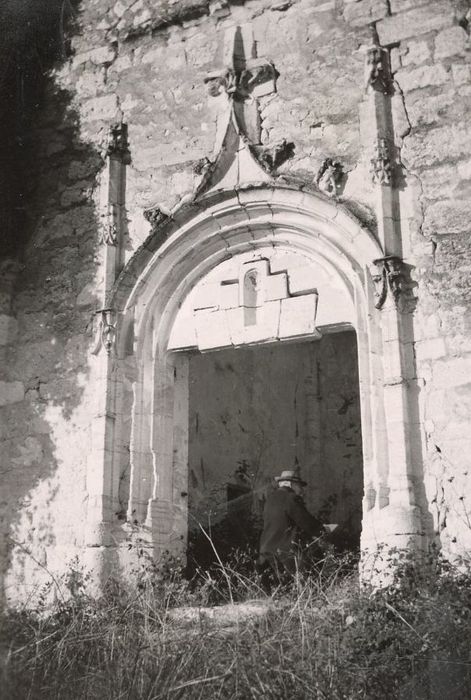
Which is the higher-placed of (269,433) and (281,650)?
(269,433)

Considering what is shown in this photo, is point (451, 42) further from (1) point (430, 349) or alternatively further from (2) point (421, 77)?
(1) point (430, 349)

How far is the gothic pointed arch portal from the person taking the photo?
682 centimetres

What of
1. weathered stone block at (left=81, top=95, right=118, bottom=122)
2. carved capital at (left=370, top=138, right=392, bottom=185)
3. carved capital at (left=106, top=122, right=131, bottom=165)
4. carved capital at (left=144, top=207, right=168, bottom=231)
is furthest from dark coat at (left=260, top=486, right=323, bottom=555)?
weathered stone block at (left=81, top=95, right=118, bottom=122)

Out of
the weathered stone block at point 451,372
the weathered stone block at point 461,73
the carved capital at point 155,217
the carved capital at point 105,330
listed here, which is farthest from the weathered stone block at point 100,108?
the weathered stone block at point 451,372

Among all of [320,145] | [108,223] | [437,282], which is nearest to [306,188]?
[320,145]

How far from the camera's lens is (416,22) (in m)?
7.59

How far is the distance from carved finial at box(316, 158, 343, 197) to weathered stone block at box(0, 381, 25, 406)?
3.33 meters

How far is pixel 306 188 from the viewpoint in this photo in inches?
298

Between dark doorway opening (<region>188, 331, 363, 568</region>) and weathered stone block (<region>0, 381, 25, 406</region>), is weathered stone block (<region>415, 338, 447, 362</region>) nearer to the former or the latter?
dark doorway opening (<region>188, 331, 363, 568</region>)

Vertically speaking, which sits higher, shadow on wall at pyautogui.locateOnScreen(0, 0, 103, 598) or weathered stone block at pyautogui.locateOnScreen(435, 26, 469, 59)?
weathered stone block at pyautogui.locateOnScreen(435, 26, 469, 59)

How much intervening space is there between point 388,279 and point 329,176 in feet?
3.58

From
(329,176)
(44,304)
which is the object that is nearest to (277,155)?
(329,176)

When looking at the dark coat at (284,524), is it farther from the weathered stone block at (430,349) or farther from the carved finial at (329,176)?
the carved finial at (329,176)

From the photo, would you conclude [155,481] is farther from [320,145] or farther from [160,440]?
[320,145]
